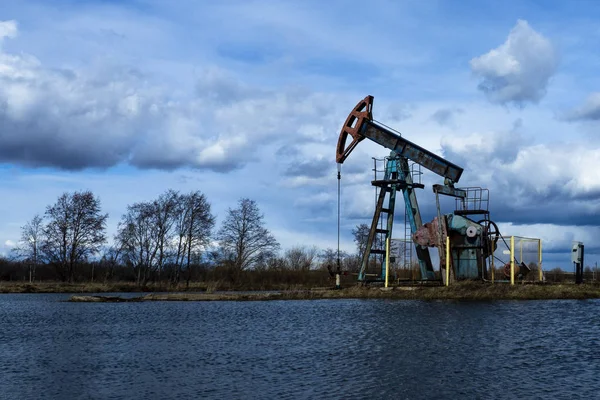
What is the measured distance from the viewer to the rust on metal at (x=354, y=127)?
39.0 metres

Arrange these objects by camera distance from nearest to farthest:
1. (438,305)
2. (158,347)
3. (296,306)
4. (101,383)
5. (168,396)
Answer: (168,396) → (101,383) → (158,347) → (438,305) → (296,306)

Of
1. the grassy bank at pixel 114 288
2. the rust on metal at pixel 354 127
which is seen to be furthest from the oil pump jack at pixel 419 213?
the grassy bank at pixel 114 288

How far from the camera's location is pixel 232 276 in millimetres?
68062

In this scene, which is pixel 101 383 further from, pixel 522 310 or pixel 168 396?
pixel 522 310

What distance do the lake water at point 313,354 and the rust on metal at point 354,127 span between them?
12486 millimetres

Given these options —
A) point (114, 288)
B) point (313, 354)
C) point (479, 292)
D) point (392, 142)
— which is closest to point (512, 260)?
point (479, 292)

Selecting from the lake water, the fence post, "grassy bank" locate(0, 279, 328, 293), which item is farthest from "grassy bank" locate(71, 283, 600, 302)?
"grassy bank" locate(0, 279, 328, 293)

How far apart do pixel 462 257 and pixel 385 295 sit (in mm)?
4898

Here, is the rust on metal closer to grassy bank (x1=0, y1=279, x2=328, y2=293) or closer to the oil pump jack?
the oil pump jack

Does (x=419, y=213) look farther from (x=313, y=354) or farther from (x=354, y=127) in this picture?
(x=313, y=354)

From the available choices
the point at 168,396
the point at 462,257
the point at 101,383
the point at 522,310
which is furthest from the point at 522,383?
the point at 462,257

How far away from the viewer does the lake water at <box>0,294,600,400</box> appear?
1343 centimetres

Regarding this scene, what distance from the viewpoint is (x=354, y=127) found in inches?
1553

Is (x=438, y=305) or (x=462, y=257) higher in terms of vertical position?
(x=462, y=257)
